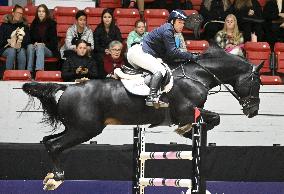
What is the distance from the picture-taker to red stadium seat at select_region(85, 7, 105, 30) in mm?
14328

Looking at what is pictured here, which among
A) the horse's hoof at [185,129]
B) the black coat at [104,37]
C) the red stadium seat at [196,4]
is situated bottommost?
the horse's hoof at [185,129]

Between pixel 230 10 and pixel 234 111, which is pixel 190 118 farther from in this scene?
pixel 230 10

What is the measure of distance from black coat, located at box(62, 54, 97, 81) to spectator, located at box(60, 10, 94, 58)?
0.76 m

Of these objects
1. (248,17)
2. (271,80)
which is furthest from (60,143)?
(248,17)

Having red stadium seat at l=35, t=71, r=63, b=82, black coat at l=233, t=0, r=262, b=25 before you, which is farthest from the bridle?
black coat at l=233, t=0, r=262, b=25

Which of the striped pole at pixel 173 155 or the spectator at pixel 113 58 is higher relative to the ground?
the spectator at pixel 113 58

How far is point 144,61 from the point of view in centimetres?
952

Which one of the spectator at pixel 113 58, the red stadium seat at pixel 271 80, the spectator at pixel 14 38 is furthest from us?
the spectator at pixel 14 38

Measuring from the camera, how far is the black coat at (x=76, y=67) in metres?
12.2

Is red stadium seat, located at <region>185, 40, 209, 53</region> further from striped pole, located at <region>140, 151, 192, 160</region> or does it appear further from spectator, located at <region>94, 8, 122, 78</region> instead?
striped pole, located at <region>140, 151, 192, 160</region>

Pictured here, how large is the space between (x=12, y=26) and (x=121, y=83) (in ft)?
14.5

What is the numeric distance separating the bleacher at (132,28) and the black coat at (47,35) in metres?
0.22

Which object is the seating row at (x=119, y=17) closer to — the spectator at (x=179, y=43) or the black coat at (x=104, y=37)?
the black coat at (x=104, y=37)

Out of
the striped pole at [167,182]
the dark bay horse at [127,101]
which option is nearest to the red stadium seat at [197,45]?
the dark bay horse at [127,101]
